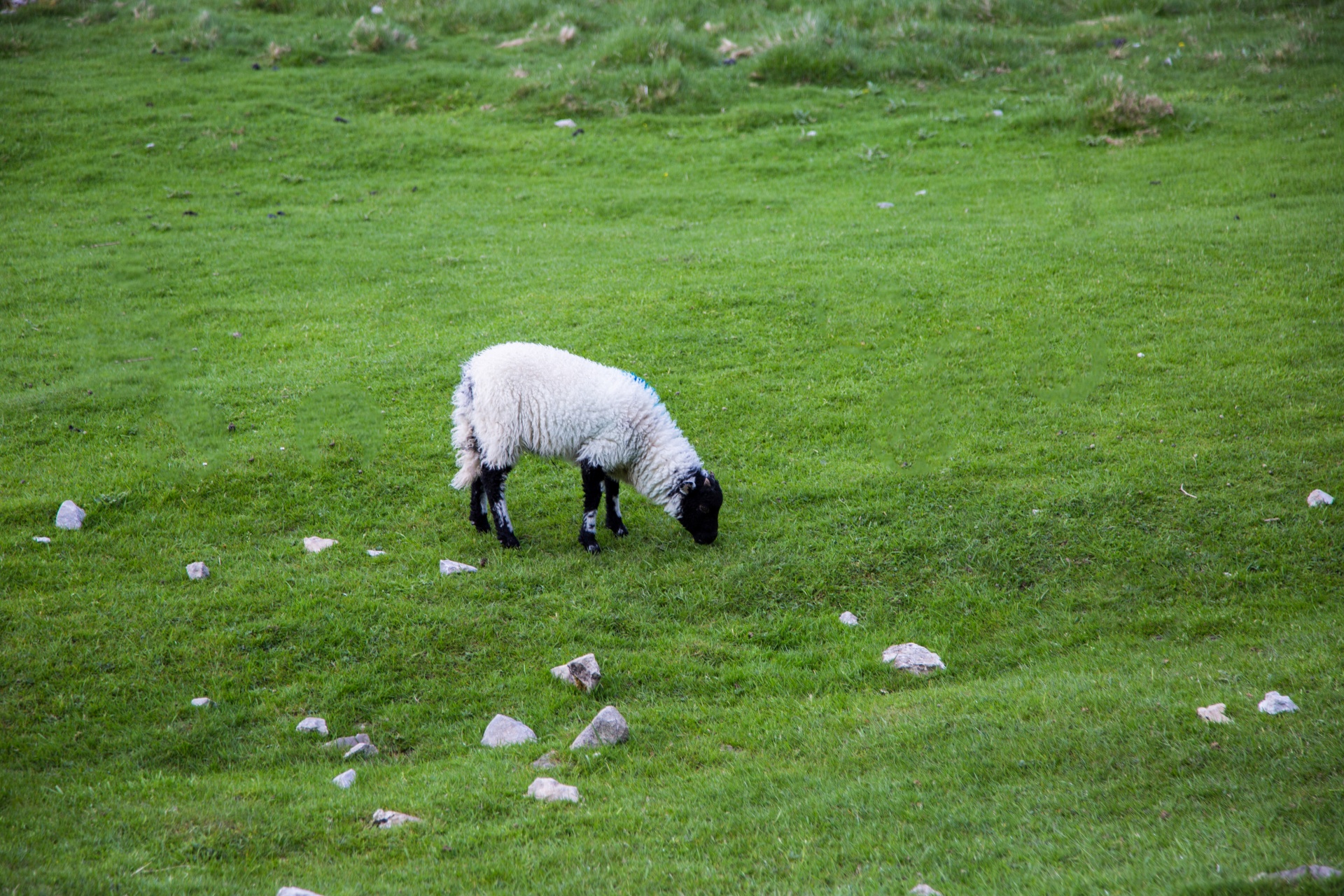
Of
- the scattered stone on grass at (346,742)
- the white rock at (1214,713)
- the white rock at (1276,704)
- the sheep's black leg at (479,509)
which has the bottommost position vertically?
the scattered stone on grass at (346,742)

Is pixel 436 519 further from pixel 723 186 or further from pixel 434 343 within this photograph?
pixel 723 186

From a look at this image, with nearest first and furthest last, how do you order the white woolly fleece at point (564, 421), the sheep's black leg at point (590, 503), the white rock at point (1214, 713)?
the white rock at point (1214, 713) < the white woolly fleece at point (564, 421) < the sheep's black leg at point (590, 503)

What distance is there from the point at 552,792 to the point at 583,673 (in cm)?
147

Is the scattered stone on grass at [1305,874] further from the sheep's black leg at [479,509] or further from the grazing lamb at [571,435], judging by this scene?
the sheep's black leg at [479,509]

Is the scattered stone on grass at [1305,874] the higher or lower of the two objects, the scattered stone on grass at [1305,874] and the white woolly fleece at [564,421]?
the lower

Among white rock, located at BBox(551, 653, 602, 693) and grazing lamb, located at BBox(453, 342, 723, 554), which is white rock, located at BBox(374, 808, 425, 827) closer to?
white rock, located at BBox(551, 653, 602, 693)

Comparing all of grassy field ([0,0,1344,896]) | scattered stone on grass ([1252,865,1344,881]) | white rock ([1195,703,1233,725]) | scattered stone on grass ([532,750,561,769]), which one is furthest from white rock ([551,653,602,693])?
scattered stone on grass ([1252,865,1344,881])

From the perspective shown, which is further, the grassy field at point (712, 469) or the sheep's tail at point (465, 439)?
the sheep's tail at point (465, 439)

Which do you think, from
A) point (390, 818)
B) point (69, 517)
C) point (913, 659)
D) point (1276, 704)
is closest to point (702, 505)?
point (913, 659)

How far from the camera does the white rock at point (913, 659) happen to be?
26.5 feet

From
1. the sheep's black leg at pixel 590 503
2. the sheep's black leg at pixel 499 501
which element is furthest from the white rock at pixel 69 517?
the sheep's black leg at pixel 590 503

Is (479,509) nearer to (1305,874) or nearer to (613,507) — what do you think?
(613,507)

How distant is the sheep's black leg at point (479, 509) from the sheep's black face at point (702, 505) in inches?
80.7

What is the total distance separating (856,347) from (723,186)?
7.83 m
